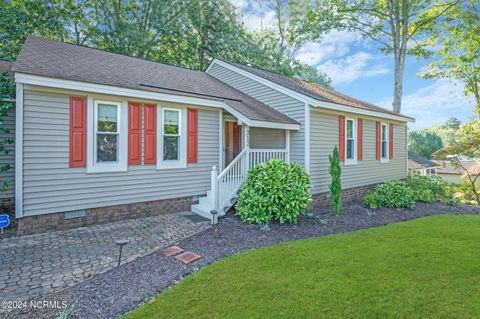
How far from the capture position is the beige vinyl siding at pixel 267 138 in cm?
934

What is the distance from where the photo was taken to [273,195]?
6445 millimetres

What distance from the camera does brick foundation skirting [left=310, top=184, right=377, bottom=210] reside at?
8.92 metres

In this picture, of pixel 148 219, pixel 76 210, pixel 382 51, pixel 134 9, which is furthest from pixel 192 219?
pixel 382 51

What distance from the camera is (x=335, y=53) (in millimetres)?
21000

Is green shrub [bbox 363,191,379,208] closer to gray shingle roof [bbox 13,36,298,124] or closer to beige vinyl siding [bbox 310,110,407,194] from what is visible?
beige vinyl siding [bbox 310,110,407,194]

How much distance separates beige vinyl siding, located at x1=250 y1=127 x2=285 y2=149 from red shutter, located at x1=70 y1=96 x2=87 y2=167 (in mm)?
5675

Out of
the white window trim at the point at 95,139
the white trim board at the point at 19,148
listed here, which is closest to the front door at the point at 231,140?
the white window trim at the point at 95,139

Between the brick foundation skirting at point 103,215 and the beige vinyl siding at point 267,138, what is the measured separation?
11.4ft

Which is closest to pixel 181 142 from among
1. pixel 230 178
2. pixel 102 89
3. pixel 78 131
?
pixel 230 178

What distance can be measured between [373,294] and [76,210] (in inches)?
238

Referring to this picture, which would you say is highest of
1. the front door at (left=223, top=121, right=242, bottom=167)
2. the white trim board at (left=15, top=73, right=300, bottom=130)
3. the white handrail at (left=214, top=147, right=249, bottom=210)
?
the white trim board at (left=15, top=73, right=300, bottom=130)

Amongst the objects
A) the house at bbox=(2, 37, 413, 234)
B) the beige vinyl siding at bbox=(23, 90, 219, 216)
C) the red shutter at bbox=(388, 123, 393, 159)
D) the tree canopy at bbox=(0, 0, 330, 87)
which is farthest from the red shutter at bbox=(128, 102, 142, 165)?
the tree canopy at bbox=(0, 0, 330, 87)

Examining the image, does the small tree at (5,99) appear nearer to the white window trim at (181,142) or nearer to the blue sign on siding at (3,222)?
A: the blue sign on siding at (3,222)

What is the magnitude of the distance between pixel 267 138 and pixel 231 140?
4.42 feet
